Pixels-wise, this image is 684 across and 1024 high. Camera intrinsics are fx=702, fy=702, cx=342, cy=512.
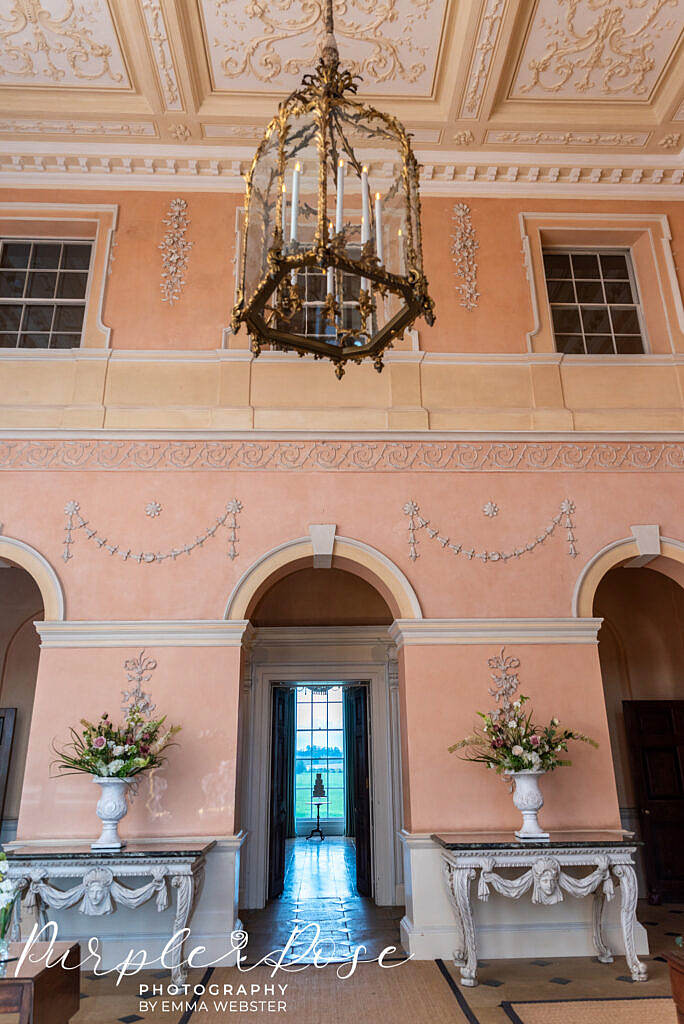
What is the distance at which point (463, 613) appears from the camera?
6.10 meters

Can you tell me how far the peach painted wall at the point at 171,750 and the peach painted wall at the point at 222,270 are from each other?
3025mm

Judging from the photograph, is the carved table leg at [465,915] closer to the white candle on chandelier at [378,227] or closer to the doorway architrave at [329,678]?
the doorway architrave at [329,678]

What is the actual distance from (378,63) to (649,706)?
718cm

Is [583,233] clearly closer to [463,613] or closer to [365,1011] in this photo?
[463,613]

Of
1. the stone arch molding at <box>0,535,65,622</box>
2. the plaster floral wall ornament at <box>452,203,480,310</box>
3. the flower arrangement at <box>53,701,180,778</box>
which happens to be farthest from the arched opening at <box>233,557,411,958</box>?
the plaster floral wall ornament at <box>452,203,480,310</box>

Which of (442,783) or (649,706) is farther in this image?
(649,706)

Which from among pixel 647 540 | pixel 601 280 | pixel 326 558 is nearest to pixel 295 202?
pixel 326 558

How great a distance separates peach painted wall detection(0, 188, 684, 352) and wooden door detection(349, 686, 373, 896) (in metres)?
4.32

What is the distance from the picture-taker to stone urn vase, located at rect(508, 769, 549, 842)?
5.19m

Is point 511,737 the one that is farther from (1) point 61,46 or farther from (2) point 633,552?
(1) point 61,46

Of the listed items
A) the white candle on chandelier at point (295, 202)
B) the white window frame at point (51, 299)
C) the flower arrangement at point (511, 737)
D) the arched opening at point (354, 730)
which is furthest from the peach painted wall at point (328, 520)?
the white candle on chandelier at point (295, 202)

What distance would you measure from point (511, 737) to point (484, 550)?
167cm

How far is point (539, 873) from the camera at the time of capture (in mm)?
4871

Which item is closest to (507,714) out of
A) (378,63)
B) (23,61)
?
(378,63)
